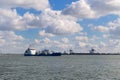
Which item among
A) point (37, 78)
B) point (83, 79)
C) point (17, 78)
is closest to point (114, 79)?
point (83, 79)

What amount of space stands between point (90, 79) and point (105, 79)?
4.45m

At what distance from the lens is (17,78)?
87125mm

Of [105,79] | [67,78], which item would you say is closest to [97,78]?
[105,79]

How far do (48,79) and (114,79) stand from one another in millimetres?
19193

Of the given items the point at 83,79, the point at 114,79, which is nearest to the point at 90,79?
the point at 83,79

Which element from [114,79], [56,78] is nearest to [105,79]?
[114,79]

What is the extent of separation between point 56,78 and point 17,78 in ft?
38.7

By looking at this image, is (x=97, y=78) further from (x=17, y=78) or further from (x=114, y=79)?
(x=17, y=78)

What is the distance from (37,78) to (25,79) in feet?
14.4

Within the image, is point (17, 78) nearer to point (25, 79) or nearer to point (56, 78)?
Answer: point (25, 79)

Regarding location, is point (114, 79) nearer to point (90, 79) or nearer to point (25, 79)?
point (90, 79)

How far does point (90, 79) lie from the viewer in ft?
274

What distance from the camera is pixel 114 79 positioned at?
277ft

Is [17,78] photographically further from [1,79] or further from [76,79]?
[76,79]
